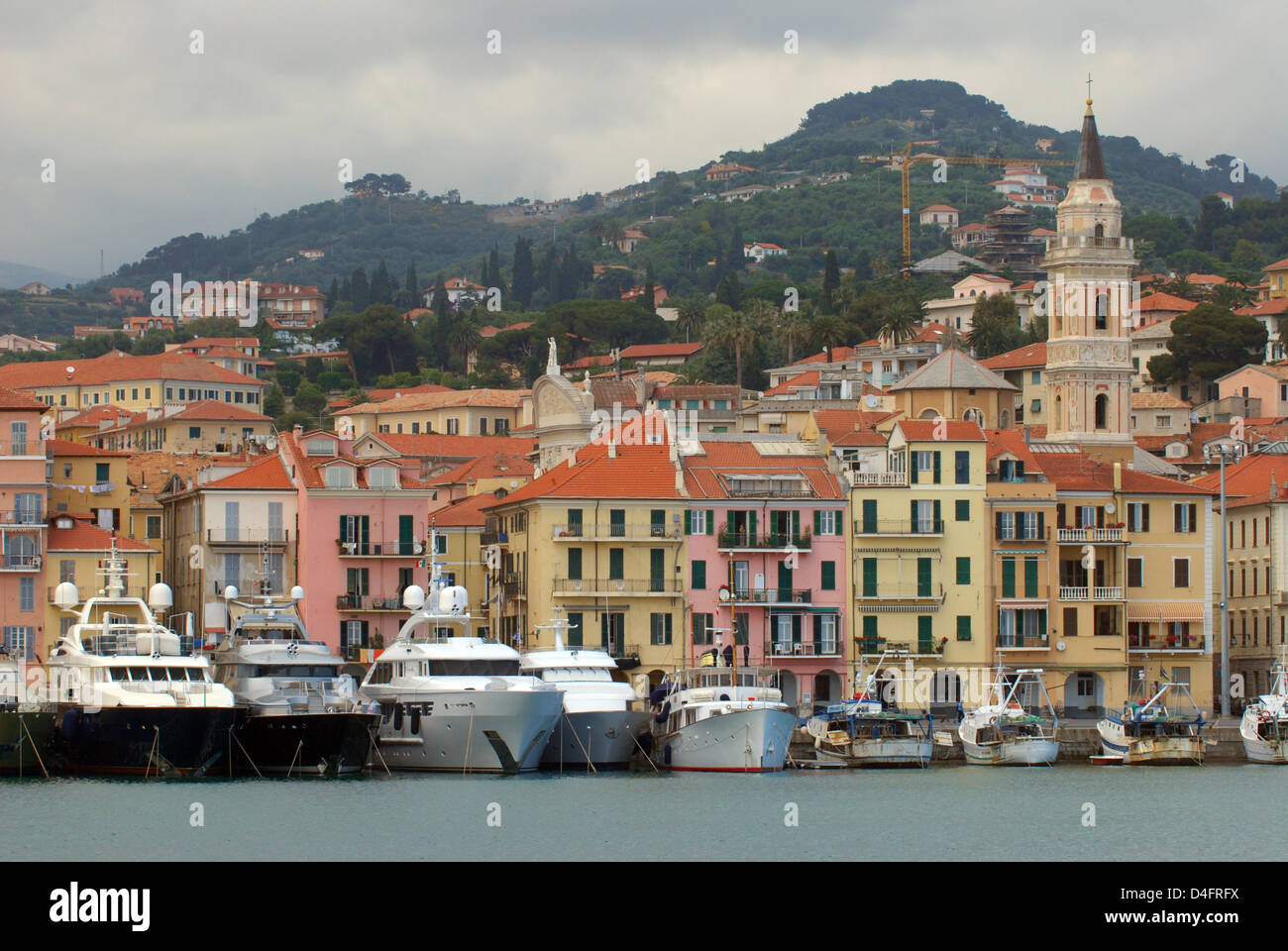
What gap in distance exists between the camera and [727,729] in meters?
68.3

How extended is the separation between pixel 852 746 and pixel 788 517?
13609 mm

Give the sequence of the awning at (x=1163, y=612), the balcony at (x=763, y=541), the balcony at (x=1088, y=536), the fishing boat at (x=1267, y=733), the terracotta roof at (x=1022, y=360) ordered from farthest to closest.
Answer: the terracotta roof at (x=1022, y=360) < the awning at (x=1163, y=612) < the balcony at (x=1088, y=536) < the balcony at (x=763, y=541) < the fishing boat at (x=1267, y=733)

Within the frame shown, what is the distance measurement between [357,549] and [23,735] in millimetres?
21635

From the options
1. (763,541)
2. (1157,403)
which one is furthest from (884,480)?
(1157,403)

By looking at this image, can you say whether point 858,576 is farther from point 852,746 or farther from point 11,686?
point 11,686

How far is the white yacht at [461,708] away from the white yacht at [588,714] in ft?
5.22

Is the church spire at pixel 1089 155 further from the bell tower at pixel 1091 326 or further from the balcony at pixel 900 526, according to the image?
the balcony at pixel 900 526

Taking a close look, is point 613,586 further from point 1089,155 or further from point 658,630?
point 1089,155

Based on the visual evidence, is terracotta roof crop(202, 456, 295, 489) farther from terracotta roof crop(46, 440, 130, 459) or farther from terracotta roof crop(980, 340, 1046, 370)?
terracotta roof crop(980, 340, 1046, 370)

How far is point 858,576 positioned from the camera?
276 feet

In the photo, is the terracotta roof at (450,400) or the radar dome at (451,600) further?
the terracotta roof at (450,400)

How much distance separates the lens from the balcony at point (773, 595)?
272 feet

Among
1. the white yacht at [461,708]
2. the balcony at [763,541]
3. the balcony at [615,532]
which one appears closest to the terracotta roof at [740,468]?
the balcony at [763,541]

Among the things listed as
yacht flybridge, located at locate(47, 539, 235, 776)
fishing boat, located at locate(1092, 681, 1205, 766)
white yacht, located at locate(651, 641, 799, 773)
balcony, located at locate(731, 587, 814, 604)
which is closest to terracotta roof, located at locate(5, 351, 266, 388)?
balcony, located at locate(731, 587, 814, 604)
